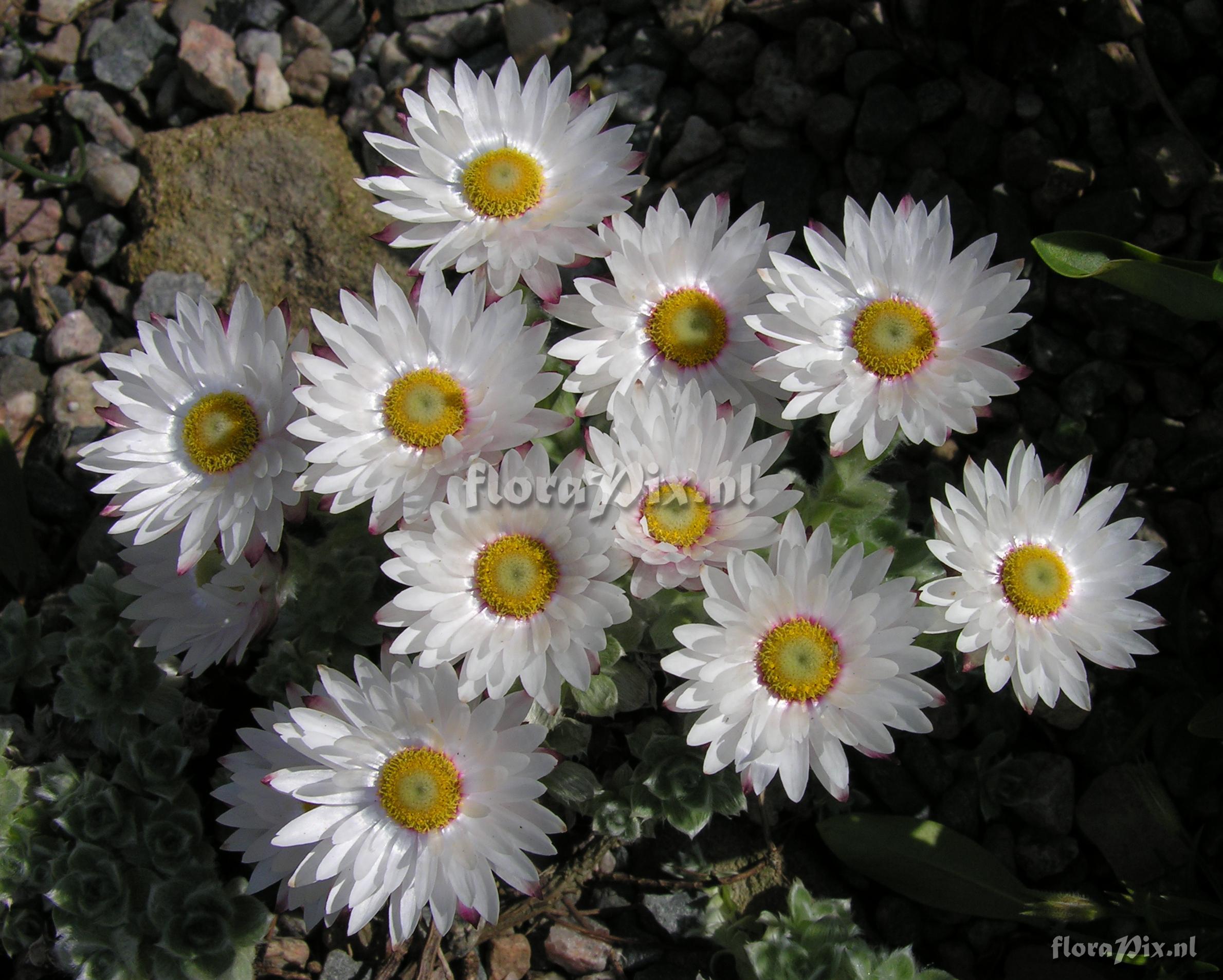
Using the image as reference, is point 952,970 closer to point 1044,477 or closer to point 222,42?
point 1044,477

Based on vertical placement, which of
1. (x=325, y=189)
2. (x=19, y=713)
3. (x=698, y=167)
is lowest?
(x=19, y=713)

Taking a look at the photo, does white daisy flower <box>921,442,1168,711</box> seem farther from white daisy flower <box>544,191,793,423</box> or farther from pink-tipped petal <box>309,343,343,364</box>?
pink-tipped petal <box>309,343,343,364</box>

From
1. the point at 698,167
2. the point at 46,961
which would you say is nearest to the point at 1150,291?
the point at 698,167

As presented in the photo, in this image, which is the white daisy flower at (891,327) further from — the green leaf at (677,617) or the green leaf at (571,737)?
the green leaf at (571,737)

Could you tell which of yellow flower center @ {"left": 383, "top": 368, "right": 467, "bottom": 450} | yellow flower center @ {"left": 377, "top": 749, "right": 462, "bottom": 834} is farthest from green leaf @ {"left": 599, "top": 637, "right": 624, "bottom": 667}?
yellow flower center @ {"left": 383, "top": 368, "right": 467, "bottom": 450}

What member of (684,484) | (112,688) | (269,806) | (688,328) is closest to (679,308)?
(688,328)

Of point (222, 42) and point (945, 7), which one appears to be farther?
point (222, 42)
